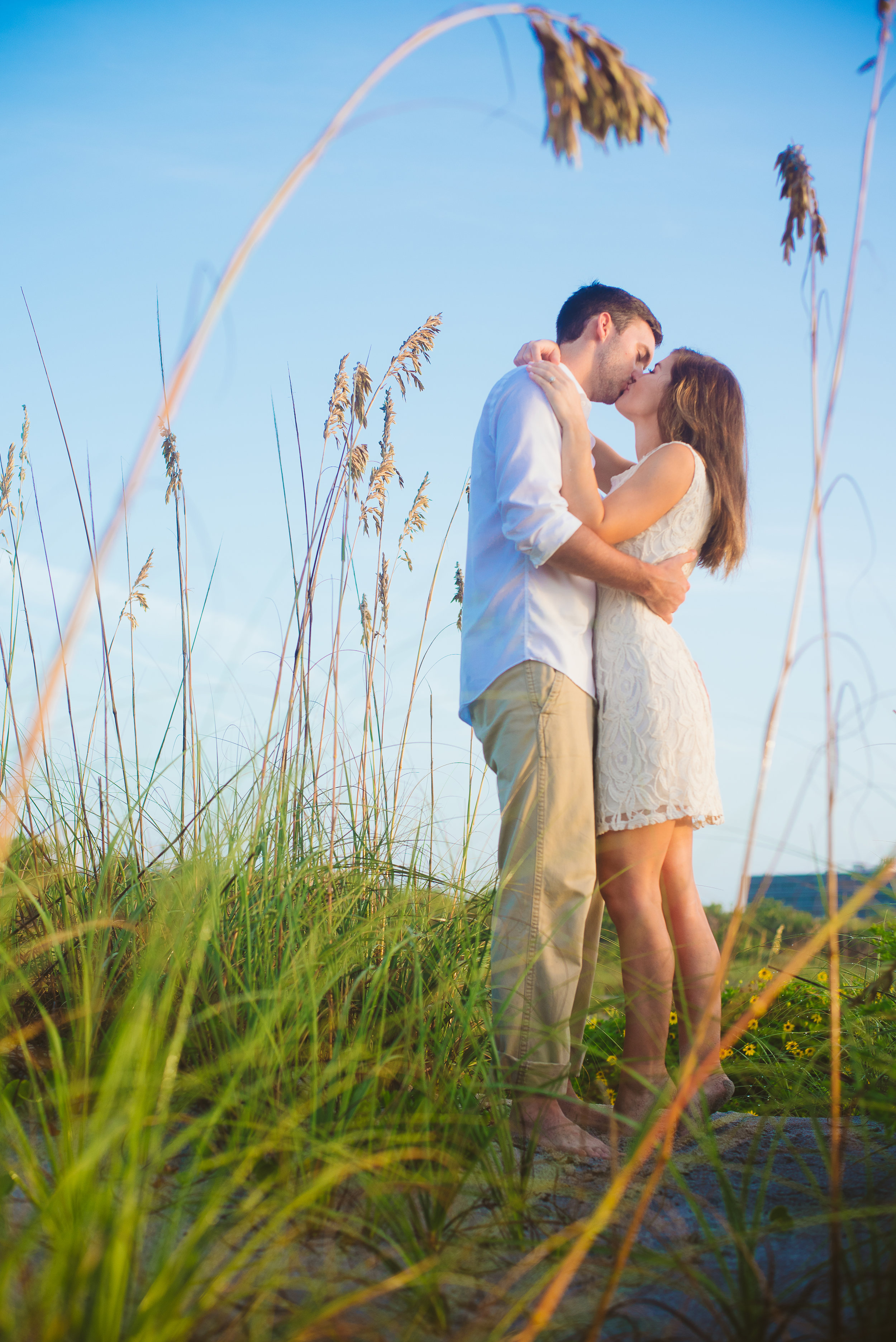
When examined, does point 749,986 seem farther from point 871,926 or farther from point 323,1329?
point 323,1329

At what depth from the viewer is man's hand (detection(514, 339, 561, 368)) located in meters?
2.65

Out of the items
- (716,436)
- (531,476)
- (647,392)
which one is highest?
(647,392)

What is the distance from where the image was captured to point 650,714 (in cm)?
233

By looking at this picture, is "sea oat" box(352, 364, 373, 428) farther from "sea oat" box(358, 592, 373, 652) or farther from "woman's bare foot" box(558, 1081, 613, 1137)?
"woman's bare foot" box(558, 1081, 613, 1137)

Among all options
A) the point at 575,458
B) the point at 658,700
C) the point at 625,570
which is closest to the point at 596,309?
the point at 575,458

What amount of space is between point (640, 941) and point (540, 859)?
0.36 m

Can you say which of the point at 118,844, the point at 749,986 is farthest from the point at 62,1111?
the point at 749,986

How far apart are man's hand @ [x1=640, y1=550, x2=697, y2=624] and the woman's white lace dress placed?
3 cm

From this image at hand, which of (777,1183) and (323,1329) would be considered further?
(777,1183)

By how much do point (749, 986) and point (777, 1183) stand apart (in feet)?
5.44

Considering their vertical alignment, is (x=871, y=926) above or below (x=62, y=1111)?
above

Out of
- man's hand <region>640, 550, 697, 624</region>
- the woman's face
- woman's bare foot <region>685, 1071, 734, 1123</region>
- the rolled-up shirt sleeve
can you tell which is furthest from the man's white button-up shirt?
woman's bare foot <region>685, 1071, 734, 1123</region>

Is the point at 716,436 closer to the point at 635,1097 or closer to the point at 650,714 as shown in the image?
the point at 650,714

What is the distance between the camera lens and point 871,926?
312 cm
